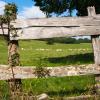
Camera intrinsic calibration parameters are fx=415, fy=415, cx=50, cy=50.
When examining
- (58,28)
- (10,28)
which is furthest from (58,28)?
(10,28)

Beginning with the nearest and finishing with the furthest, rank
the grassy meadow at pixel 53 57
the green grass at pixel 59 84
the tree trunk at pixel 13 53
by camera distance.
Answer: the tree trunk at pixel 13 53, the green grass at pixel 59 84, the grassy meadow at pixel 53 57

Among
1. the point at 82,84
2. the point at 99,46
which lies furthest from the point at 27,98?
the point at 82,84

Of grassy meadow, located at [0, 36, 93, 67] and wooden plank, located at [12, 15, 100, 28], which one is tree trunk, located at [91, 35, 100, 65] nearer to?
wooden plank, located at [12, 15, 100, 28]

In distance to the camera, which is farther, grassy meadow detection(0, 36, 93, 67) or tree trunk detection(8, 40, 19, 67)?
grassy meadow detection(0, 36, 93, 67)

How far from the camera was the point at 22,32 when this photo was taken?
9.59 m

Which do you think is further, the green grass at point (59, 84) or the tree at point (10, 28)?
the green grass at point (59, 84)

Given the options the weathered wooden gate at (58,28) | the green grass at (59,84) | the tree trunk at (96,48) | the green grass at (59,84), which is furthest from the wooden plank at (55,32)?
the green grass at (59,84)

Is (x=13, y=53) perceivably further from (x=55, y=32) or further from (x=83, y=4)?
(x=83, y=4)

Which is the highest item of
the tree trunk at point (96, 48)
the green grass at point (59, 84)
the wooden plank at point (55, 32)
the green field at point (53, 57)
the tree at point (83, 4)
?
the tree at point (83, 4)

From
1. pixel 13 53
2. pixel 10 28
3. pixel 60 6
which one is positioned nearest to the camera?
pixel 10 28

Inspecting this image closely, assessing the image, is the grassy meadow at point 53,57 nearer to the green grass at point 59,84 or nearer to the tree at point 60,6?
the green grass at point 59,84

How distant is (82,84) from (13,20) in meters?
3.78

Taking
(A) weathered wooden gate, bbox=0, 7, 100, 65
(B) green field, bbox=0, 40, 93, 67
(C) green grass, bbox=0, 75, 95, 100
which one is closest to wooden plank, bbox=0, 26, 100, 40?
(A) weathered wooden gate, bbox=0, 7, 100, 65

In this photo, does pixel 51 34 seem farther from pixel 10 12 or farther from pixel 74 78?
pixel 74 78
